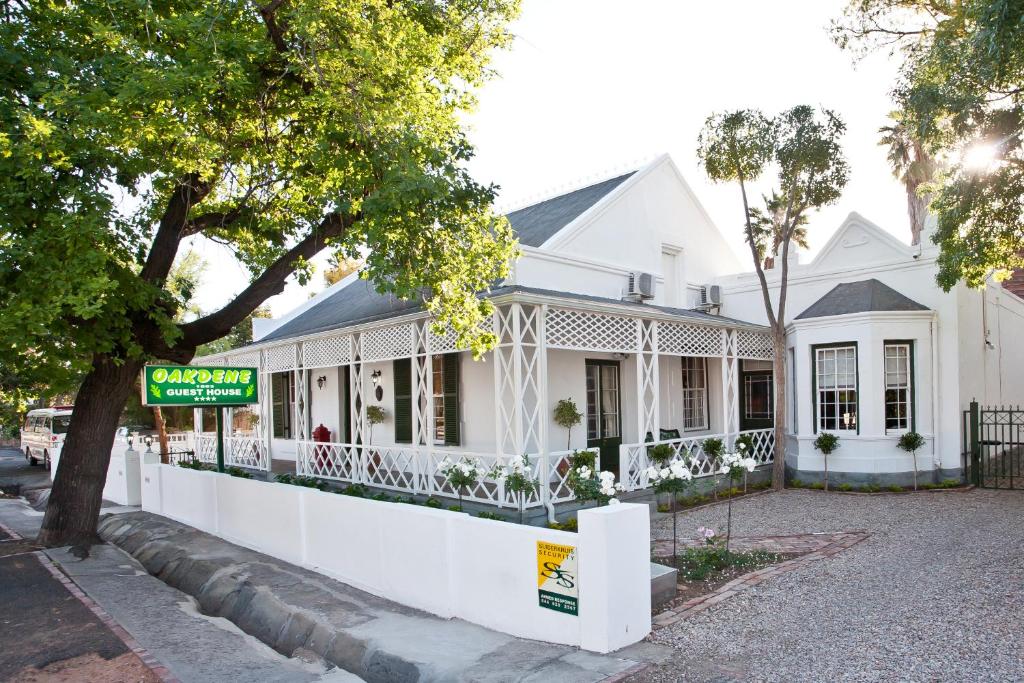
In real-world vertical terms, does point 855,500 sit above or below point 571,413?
below

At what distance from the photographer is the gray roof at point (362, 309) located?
450 inches

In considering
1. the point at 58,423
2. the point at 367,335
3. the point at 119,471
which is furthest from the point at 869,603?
the point at 58,423

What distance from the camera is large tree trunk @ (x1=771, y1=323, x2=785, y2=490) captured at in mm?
12922

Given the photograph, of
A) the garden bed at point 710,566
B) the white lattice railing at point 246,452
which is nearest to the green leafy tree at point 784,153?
the garden bed at point 710,566

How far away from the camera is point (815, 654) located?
16.4 feet

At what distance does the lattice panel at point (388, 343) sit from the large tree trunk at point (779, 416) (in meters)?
6.90

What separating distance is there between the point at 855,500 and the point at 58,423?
25111mm

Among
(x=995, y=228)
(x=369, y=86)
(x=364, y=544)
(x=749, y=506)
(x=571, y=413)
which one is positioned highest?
(x=369, y=86)

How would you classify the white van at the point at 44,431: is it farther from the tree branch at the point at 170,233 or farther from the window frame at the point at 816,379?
the window frame at the point at 816,379

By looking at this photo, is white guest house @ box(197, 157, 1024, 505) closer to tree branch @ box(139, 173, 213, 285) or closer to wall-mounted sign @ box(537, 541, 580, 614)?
tree branch @ box(139, 173, 213, 285)

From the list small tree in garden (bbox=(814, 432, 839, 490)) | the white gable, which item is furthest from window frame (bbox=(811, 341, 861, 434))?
the white gable

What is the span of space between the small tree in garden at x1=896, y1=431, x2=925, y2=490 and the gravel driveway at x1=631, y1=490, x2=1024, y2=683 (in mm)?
2744

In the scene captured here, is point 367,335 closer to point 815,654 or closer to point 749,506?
point 749,506

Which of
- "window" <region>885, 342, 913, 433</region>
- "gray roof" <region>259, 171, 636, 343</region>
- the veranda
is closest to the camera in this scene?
the veranda
